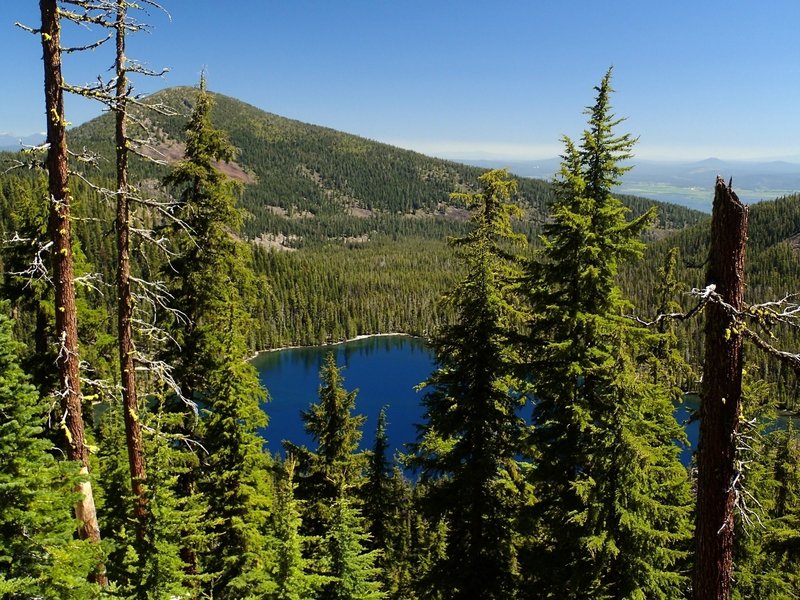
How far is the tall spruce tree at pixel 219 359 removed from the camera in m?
14.3

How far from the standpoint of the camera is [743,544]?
12.7m

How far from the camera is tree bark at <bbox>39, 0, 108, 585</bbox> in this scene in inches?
272

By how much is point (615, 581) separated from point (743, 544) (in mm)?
5631

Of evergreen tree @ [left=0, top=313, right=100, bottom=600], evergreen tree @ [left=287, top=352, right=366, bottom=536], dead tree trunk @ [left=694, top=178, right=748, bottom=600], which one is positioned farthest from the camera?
evergreen tree @ [left=287, top=352, right=366, bottom=536]

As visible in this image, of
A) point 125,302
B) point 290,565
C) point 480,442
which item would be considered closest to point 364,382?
point 480,442

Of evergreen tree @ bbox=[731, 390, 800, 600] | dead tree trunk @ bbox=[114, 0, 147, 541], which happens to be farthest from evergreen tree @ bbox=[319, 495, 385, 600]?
evergreen tree @ bbox=[731, 390, 800, 600]

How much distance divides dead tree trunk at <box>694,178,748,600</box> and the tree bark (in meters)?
8.00

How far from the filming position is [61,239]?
24.4ft

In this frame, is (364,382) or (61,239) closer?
(61,239)

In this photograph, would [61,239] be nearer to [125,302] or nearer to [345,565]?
[125,302]

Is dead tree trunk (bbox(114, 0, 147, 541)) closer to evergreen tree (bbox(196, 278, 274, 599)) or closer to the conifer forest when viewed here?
the conifer forest

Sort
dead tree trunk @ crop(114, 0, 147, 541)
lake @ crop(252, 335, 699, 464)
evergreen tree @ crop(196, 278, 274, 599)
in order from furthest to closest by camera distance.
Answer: lake @ crop(252, 335, 699, 464)
evergreen tree @ crop(196, 278, 274, 599)
dead tree trunk @ crop(114, 0, 147, 541)

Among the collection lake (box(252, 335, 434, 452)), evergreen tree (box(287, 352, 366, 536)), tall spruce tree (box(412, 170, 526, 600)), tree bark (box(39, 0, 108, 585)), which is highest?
tree bark (box(39, 0, 108, 585))

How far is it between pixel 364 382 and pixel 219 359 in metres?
95.7
